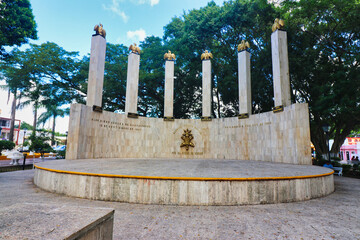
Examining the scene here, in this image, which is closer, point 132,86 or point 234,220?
point 234,220

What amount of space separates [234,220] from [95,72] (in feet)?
46.0

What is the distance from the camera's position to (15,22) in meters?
17.6

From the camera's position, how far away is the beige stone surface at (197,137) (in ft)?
40.4

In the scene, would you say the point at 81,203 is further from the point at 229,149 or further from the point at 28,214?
the point at 229,149

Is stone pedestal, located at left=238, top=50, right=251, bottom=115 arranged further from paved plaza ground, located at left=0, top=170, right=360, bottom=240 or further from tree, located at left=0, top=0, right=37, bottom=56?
tree, located at left=0, top=0, right=37, bottom=56

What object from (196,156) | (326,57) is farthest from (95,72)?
(326,57)

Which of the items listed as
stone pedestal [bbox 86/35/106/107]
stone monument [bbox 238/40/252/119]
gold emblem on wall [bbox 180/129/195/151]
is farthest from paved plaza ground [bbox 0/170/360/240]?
gold emblem on wall [bbox 180/129/195/151]

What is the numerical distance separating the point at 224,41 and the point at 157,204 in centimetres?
2299

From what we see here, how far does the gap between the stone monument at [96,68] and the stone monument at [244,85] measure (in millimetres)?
12191

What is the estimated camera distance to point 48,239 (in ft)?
5.16

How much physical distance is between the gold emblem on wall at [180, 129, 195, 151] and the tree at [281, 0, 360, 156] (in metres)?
11.7

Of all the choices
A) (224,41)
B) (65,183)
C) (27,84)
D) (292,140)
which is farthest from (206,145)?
(27,84)

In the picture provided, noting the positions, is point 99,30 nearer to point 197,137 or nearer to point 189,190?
point 197,137

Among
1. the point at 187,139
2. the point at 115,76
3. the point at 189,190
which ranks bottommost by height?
the point at 189,190
